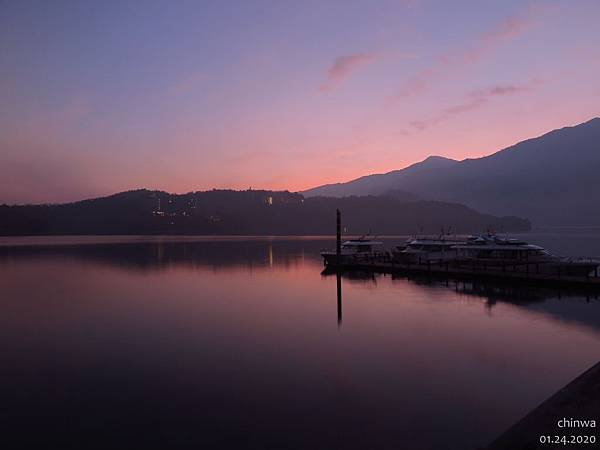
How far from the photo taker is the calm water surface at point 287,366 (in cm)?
1606

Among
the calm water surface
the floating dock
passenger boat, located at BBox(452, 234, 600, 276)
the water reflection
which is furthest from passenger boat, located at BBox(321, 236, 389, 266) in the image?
the calm water surface

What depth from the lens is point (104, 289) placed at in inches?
2178

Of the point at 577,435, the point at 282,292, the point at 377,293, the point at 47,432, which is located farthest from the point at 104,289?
the point at 577,435

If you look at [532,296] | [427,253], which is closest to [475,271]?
[532,296]

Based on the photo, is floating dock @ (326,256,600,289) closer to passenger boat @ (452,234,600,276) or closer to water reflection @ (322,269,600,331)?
passenger boat @ (452,234,600,276)

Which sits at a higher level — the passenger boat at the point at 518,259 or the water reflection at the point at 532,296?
the passenger boat at the point at 518,259

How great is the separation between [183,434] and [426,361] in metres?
13.8

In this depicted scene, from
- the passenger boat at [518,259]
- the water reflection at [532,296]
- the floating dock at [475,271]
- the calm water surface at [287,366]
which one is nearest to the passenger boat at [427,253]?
the floating dock at [475,271]

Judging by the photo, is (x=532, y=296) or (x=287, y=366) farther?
(x=532, y=296)

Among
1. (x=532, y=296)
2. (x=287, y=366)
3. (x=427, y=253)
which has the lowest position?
(x=287, y=366)

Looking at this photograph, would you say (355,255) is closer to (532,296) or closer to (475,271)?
(475,271)

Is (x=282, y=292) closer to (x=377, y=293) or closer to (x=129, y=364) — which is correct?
(x=377, y=293)

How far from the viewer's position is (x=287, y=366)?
23.6 meters

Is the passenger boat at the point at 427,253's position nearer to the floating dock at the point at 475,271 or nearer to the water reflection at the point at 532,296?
the floating dock at the point at 475,271
